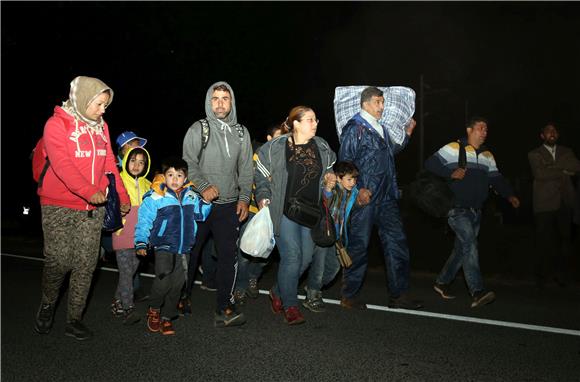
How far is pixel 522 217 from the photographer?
99.1 ft

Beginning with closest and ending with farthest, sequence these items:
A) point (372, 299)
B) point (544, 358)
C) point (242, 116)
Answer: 1. point (544, 358)
2. point (372, 299)
3. point (242, 116)

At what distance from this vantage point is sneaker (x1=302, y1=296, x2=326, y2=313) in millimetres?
6910

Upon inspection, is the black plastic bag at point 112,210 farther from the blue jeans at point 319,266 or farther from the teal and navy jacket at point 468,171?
the teal and navy jacket at point 468,171

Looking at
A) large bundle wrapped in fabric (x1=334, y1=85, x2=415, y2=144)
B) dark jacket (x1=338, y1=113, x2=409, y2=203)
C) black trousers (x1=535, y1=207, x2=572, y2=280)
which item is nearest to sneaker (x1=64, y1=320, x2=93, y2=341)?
dark jacket (x1=338, y1=113, x2=409, y2=203)

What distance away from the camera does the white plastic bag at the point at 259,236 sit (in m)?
6.27

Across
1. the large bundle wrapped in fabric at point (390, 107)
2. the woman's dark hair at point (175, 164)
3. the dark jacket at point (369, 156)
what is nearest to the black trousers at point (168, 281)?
the woman's dark hair at point (175, 164)

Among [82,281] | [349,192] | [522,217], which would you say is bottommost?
[522,217]

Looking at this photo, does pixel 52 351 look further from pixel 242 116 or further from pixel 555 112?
pixel 555 112

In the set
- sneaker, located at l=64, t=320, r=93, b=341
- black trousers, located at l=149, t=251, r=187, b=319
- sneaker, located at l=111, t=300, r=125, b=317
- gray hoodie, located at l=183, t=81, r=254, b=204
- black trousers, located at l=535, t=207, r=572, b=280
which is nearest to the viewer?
sneaker, located at l=64, t=320, r=93, b=341

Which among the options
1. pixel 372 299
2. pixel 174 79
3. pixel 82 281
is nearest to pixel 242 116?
pixel 174 79

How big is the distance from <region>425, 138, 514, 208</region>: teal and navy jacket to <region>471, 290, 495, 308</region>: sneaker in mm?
972

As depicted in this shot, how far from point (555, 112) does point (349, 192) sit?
2273 inches

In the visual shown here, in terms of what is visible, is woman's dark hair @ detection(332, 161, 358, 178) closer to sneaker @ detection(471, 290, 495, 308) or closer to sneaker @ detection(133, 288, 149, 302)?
sneaker @ detection(471, 290, 495, 308)

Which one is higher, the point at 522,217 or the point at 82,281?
the point at 82,281
